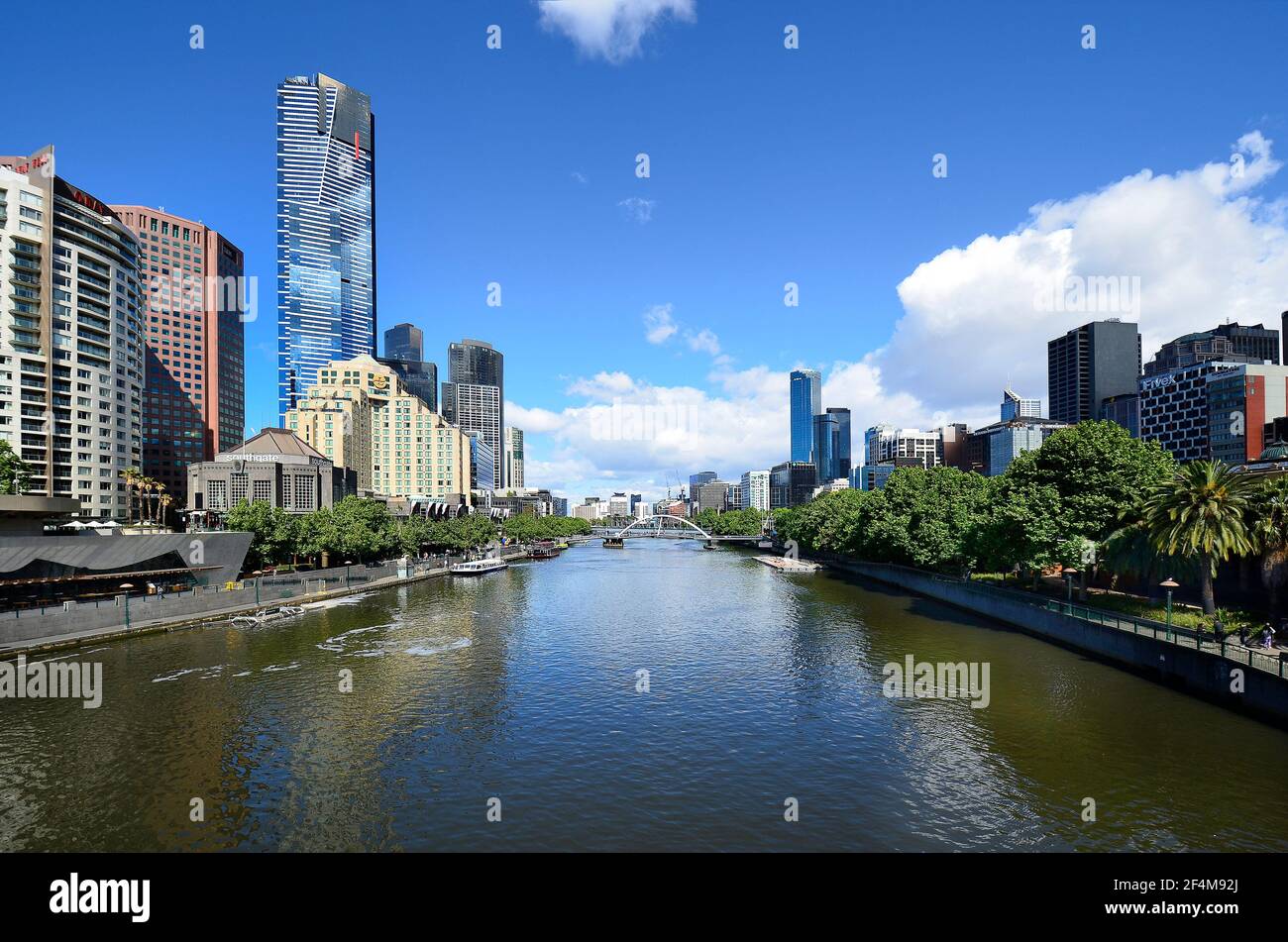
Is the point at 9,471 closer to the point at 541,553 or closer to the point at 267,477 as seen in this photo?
the point at 267,477

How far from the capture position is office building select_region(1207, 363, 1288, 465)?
6147 inches

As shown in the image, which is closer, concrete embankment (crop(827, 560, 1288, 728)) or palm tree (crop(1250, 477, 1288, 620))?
concrete embankment (crop(827, 560, 1288, 728))

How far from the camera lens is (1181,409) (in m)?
182

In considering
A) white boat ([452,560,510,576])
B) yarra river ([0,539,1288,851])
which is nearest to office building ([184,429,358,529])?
white boat ([452,560,510,576])

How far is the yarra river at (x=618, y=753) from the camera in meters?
22.4

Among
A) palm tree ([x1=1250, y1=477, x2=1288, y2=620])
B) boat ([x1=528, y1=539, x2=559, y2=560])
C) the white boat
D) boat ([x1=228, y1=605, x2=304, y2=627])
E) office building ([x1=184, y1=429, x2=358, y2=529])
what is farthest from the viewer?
boat ([x1=528, y1=539, x2=559, y2=560])

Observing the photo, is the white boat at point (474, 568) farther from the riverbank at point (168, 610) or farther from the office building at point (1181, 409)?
the office building at point (1181, 409)

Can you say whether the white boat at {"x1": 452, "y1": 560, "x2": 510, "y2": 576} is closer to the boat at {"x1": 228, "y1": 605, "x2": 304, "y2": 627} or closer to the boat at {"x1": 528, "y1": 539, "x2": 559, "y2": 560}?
the boat at {"x1": 528, "y1": 539, "x2": 559, "y2": 560}

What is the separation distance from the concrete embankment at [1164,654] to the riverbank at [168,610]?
2879 inches

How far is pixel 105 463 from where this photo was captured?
116m

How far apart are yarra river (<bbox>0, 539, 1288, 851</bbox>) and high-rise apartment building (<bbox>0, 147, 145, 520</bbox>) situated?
260 ft

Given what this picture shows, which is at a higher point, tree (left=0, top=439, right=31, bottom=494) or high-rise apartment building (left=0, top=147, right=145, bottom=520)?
high-rise apartment building (left=0, top=147, right=145, bottom=520)
